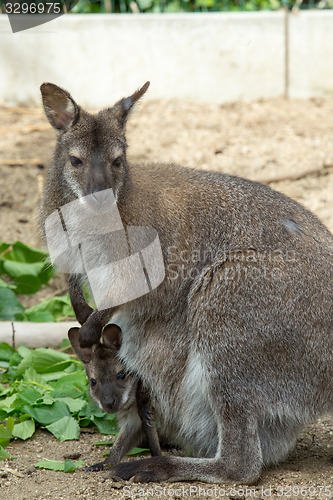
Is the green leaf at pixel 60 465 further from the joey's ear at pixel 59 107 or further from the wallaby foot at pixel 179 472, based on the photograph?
the joey's ear at pixel 59 107

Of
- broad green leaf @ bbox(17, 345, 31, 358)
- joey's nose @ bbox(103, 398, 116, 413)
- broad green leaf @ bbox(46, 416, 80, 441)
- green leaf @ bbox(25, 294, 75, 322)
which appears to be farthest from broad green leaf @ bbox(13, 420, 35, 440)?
green leaf @ bbox(25, 294, 75, 322)

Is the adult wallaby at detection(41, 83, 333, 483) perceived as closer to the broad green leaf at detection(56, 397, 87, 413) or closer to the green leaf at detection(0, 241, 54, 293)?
the broad green leaf at detection(56, 397, 87, 413)

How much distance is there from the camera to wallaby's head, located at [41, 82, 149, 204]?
4.26 metres

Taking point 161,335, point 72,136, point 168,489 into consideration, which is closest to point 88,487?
point 168,489

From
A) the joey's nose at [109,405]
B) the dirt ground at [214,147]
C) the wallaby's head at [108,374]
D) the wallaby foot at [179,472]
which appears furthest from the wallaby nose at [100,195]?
the dirt ground at [214,147]

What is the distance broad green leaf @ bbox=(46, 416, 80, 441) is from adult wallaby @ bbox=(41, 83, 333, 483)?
57cm

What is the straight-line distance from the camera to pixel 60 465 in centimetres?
446

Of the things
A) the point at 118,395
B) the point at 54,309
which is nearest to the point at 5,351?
the point at 54,309

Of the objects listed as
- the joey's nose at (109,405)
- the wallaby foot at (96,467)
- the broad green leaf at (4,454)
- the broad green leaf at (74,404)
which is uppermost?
the joey's nose at (109,405)

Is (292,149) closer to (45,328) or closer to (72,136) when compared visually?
(45,328)

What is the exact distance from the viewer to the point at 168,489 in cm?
420

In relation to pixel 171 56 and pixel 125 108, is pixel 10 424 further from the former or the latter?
pixel 171 56

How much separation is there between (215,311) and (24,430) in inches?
59.7

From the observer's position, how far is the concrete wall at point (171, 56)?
955 cm
